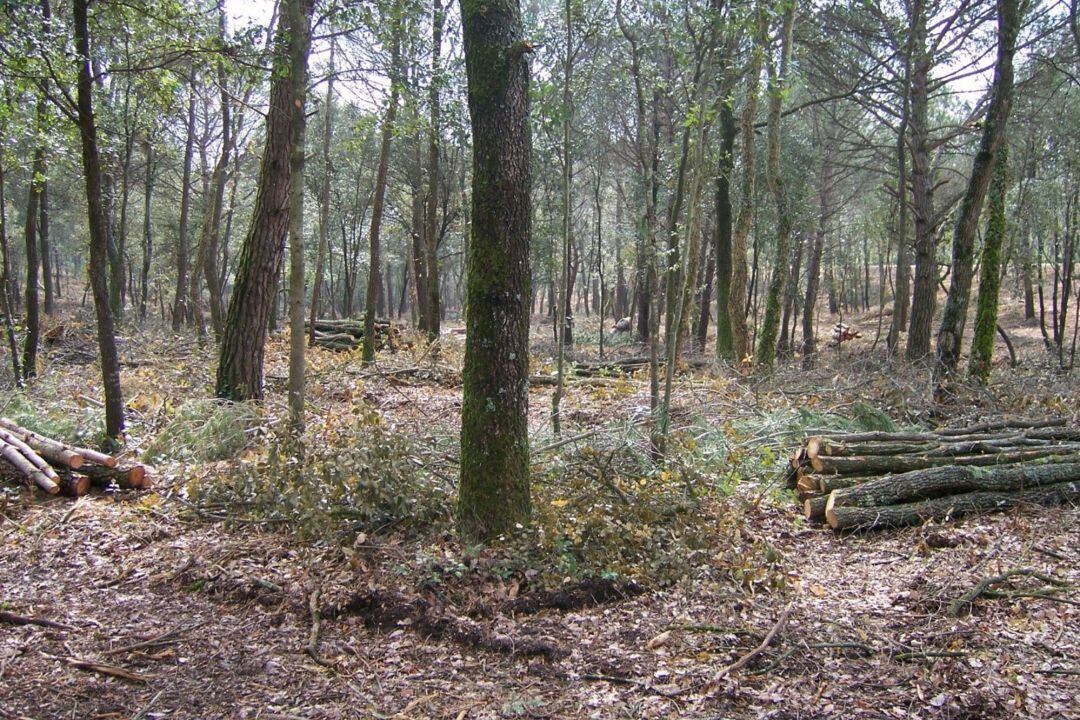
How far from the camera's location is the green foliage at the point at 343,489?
15.9 feet

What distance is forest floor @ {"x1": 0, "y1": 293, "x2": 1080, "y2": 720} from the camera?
3184 mm

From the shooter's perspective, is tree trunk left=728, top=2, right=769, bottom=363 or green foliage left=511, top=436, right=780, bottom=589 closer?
green foliage left=511, top=436, right=780, bottom=589

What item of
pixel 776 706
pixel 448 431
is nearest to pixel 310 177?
pixel 448 431

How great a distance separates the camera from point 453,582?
4.15 meters

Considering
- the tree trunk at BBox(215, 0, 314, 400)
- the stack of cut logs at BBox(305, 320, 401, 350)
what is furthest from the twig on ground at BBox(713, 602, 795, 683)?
the stack of cut logs at BBox(305, 320, 401, 350)

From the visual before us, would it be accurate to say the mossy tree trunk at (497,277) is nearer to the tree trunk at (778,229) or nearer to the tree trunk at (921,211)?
the tree trunk at (778,229)

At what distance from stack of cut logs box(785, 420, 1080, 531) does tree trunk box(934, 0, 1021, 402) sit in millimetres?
2824

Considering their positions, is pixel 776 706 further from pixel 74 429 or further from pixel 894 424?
pixel 74 429

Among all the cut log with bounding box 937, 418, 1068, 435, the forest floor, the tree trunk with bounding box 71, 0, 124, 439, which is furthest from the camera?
the cut log with bounding box 937, 418, 1068, 435

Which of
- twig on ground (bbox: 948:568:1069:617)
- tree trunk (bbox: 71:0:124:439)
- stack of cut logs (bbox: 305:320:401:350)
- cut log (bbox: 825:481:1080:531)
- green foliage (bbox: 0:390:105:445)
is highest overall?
tree trunk (bbox: 71:0:124:439)

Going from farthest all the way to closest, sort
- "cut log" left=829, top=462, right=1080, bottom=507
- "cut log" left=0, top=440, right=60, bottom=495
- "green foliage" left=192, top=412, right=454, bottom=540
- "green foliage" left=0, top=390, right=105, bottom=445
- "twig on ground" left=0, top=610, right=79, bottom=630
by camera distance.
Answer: "green foliage" left=0, top=390, right=105, bottom=445, "cut log" left=0, top=440, right=60, bottom=495, "cut log" left=829, top=462, right=1080, bottom=507, "green foliage" left=192, top=412, right=454, bottom=540, "twig on ground" left=0, top=610, right=79, bottom=630

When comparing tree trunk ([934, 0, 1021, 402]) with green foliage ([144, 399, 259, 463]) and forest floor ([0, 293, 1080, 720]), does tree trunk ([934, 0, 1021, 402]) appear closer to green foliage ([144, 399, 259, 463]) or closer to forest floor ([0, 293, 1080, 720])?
forest floor ([0, 293, 1080, 720])

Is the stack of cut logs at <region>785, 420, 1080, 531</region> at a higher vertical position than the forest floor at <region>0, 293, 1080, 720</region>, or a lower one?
higher

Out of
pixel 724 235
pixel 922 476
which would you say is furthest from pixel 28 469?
pixel 724 235
